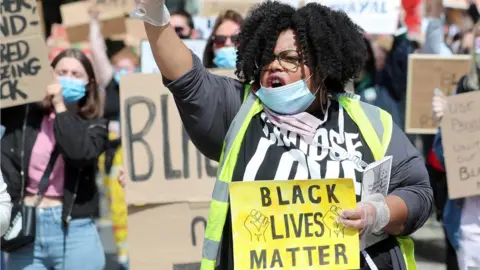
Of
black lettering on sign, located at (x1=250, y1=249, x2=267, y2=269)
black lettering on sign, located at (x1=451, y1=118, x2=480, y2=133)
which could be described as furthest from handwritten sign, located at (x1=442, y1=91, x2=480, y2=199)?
black lettering on sign, located at (x1=250, y1=249, x2=267, y2=269)

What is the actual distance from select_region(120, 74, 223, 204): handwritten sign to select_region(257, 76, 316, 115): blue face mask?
1.83 metres

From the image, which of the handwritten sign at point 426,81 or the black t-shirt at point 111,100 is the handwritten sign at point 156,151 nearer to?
the black t-shirt at point 111,100

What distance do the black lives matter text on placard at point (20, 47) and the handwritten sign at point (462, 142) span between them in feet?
6.77

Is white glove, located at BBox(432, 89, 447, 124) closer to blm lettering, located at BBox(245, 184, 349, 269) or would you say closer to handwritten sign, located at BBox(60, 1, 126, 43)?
blm lettering, located at BBox(245, 184, 349, 269)

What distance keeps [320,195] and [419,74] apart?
3895 millimetres

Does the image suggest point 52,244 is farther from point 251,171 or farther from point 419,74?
point 419,74

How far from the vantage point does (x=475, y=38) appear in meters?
4.58

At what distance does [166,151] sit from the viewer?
4637 mm

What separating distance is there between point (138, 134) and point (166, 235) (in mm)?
525

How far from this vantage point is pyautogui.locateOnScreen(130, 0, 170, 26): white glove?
2.56 metres

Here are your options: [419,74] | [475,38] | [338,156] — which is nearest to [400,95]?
[419,74]

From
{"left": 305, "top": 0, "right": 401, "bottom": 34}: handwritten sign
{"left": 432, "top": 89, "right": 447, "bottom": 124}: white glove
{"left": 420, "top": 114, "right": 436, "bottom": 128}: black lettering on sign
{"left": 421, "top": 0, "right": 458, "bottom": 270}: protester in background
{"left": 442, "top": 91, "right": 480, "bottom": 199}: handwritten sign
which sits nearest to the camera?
{"left": 442, "top": 91, "right": 480, "bottom": 199}: handwritten sign

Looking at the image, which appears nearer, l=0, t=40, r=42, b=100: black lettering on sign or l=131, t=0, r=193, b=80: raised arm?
l=131, t=0, r=193, b=80: raised arm

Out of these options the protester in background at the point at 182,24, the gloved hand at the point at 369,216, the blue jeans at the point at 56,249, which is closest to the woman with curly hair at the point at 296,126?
the gloved hand at the point at 369,216
